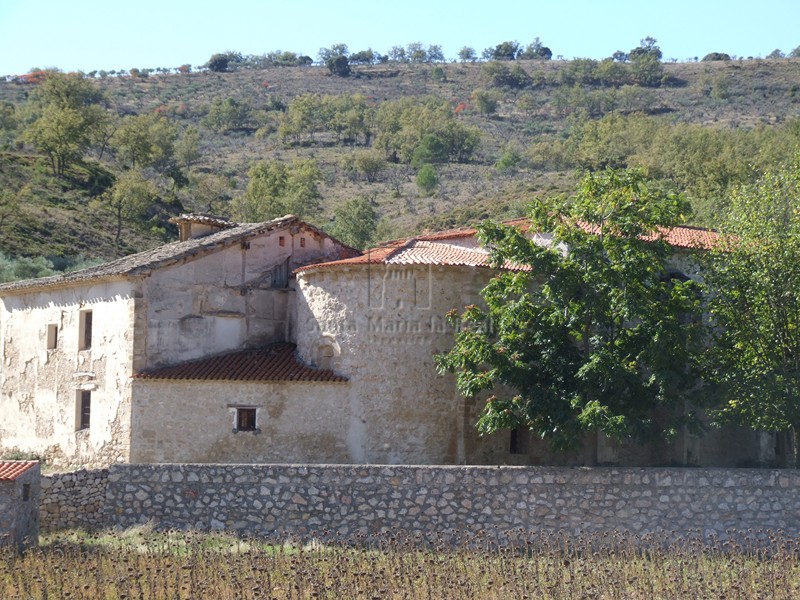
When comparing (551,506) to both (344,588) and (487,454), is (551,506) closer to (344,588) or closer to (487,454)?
(487,454)

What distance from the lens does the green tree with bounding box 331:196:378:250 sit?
53156mm

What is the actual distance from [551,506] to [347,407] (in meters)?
5.63

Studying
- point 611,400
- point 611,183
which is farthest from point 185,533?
point 611,183

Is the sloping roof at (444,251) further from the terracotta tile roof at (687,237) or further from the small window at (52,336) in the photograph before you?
the small window at (52,336)

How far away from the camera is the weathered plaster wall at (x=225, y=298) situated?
1066 inches

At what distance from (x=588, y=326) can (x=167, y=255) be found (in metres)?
10.3

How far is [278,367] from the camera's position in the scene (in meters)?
26.6

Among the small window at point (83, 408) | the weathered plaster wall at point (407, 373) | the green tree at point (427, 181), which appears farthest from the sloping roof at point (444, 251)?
the green tree at point (427, 181)

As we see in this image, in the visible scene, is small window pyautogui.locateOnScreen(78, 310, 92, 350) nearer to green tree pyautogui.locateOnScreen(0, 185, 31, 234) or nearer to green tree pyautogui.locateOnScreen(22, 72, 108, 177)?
green tree pyautogui.locateOnScreen(0, 185, 31, 234)

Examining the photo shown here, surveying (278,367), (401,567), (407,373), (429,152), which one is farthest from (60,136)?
(401,567)

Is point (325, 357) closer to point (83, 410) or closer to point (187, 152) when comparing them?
point (83, 410)

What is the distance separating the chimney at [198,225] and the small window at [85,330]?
360 centimetres

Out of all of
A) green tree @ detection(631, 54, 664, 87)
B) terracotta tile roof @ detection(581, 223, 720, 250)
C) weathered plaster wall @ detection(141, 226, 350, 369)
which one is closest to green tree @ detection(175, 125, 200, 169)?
green tree @ detection(631, 54, 664, 87)

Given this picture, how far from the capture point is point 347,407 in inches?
1017
